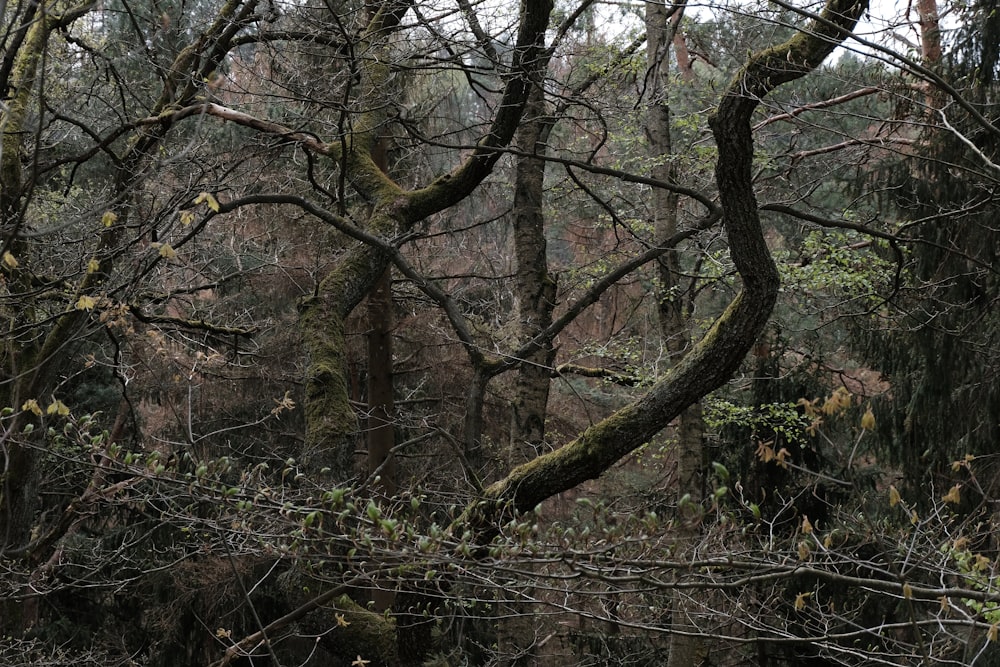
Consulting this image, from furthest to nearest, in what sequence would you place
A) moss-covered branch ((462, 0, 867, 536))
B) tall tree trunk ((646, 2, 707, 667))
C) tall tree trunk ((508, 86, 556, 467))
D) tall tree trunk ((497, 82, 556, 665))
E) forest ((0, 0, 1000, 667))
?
tall tree trunk ((646, 2, 707, 667)), tall tree trunk ((508, 86, 556, 467)), tall tree trunk ((497, 82, 556, 665)), moss-covered branch ((462, 0, 867, 536)), forest ((0, 0, 1000, 667))

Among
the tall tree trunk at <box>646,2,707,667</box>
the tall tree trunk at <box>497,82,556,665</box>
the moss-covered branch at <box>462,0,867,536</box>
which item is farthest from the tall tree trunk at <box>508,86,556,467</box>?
the moss-covered branch at <box>462,0,867,536</box>

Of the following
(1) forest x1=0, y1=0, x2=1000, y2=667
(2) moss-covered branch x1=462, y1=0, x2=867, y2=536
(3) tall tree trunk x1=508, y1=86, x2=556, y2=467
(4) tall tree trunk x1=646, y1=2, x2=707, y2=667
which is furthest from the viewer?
(4) tall tree trunk x1=646, y1=2, x2=707, y2=667

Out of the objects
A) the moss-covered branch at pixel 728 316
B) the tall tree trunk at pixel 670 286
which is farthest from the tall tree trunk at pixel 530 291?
the moss-covered branch at pixel 728 316

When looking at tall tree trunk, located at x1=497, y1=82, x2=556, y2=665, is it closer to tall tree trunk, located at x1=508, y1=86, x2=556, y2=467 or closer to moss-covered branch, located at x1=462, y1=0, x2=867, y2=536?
tall tree trunk, located at x1=508, y1=86, x2=556, y2=467

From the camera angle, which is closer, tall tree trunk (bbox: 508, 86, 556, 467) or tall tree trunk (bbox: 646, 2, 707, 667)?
tall tree trunk (bbox: 508, 86, 556, 467)

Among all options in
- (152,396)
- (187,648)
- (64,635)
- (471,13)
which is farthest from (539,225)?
(64,635)

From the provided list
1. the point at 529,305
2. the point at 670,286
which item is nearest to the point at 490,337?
the point at 529,305

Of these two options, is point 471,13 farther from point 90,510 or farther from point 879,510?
point 879,510

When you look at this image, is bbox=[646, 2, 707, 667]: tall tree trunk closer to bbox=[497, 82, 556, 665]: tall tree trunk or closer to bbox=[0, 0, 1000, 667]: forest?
bbox=[0, 0, 1000, 667]: forest

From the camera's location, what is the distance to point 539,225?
7824mm

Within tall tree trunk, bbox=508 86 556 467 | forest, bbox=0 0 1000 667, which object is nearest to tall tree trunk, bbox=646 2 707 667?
forest, bbox=0 0 1000 667

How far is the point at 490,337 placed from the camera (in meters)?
8.20

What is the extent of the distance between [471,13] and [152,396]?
785 centimetres

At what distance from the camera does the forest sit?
10.9 feet
